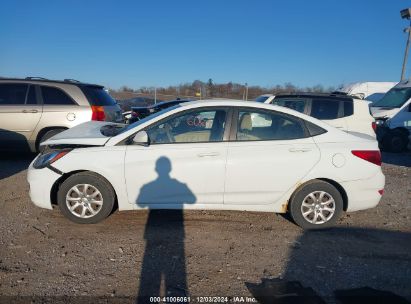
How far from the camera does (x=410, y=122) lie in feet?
37.6

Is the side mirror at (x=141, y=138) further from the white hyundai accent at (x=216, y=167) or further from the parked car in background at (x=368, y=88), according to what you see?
the parked car in background at (x=368, y=88)

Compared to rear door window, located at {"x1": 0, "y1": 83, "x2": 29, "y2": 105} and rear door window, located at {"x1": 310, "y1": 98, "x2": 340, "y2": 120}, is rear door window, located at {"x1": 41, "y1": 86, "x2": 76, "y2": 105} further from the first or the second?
rear door window, located at {"x1": 310, "y1": 98, "x2": 340, "y2": 120}

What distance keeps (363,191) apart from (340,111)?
170 inches

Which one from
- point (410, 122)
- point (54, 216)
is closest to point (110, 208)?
point (54, 216)

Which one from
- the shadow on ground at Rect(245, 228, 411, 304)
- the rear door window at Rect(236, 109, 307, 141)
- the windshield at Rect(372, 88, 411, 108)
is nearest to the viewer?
the shadow on ground at Rect(245, 228, 411, 304)

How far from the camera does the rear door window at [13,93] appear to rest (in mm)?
7789

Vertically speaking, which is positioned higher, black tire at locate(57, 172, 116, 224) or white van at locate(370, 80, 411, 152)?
white van at locate(370, 80, 411, 152)

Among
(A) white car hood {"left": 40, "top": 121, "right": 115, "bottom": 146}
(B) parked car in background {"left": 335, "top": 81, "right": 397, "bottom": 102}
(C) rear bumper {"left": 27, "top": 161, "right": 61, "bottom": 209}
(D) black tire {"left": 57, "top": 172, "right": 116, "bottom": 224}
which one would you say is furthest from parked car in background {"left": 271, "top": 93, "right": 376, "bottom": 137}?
(B) parked car in background {"left": 335, "top": 81, "right": 397, "bottom": 102}

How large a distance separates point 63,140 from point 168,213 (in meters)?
1.76

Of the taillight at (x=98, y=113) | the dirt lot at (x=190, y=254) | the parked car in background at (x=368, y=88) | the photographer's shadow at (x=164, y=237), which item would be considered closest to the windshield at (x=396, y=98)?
the parked car in background at (x=368, y=88)

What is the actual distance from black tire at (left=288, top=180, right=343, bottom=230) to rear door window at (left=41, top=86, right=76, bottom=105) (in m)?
5.58

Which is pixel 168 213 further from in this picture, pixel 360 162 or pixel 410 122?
pixel 410 122

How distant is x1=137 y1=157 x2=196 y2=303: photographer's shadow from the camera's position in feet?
10.4

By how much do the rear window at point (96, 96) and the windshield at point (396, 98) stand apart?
9.57 m
